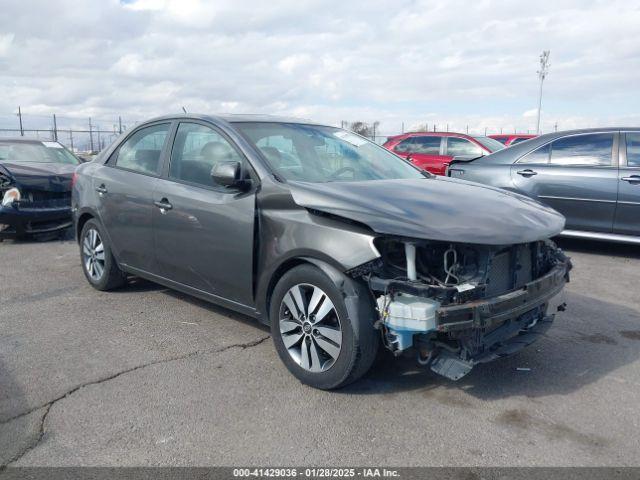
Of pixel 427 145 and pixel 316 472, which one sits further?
pixel 427 145

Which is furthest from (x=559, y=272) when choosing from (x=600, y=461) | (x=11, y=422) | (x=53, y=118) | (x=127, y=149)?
(x=53, y=118)

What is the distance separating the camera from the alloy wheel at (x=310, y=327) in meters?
3.28

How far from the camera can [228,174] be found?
143 inches

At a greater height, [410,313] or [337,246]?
[337,246]

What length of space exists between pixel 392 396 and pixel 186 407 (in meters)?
1.21

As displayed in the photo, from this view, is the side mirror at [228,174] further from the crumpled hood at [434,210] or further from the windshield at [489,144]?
the windshield at [489,144]

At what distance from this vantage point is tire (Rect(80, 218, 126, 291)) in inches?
207

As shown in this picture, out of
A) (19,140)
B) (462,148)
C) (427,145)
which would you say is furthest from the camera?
(427,145)

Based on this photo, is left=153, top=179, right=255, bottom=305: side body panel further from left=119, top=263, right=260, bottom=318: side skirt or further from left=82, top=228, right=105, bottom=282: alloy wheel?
left=82, top=228, right=105, bottom=282: alloy wheel

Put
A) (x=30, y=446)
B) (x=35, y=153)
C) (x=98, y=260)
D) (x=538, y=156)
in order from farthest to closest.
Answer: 1. (x=35, y=153)
2. (x=538, y=156)
3. (x=98, y=260)
4. (x=30, y=446)

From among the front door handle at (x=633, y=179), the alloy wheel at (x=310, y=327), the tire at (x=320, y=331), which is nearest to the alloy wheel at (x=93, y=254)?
the tire at (x=320, y=331)

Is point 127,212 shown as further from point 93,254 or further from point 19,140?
point 19,140

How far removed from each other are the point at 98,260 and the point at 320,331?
9.85 ft

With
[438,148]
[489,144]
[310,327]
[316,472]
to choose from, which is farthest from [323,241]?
[489,144]
